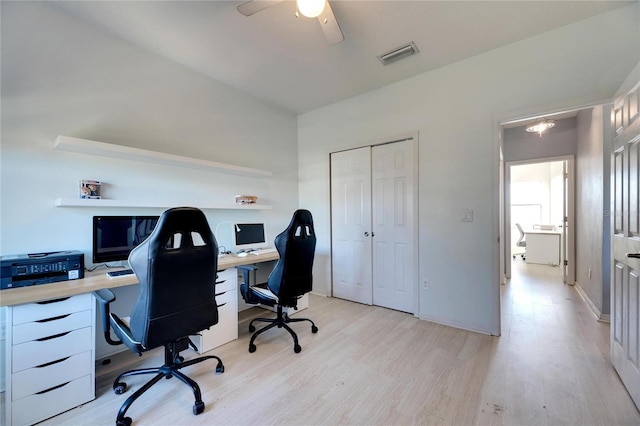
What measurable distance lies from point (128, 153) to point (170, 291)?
142cm

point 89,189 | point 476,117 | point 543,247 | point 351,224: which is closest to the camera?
point 89,189

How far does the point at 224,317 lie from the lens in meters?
2.39

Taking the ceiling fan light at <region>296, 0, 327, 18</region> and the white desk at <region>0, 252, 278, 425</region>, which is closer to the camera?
the white desk at <region>0, 252, 278, 425</region>

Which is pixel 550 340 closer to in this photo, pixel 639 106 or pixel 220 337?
pixel 639 106

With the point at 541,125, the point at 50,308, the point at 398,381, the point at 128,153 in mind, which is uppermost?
the point at 541,125

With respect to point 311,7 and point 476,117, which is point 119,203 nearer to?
point 311,7

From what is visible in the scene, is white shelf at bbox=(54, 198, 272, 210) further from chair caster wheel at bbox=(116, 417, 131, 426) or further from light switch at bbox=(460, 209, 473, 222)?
light switch at bbox=(460, 209, 473, 222)

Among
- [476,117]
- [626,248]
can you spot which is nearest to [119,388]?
[626,248]

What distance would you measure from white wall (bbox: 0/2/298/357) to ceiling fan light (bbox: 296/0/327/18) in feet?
5.75

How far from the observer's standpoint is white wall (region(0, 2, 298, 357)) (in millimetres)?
1860

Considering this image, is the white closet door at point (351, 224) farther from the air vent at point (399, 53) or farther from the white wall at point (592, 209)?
the white wall at point (592, 209)

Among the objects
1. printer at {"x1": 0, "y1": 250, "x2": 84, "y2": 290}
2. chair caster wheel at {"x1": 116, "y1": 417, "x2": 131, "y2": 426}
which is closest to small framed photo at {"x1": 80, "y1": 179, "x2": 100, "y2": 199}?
printer at {"x1": 0, "y1": 250, "x2": 84, "y2": 290}

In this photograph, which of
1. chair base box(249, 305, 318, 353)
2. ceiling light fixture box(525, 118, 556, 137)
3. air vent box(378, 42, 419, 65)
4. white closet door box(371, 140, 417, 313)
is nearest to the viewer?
chair base box(249, 305, 318, 353)

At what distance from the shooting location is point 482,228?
2584 millimetres
